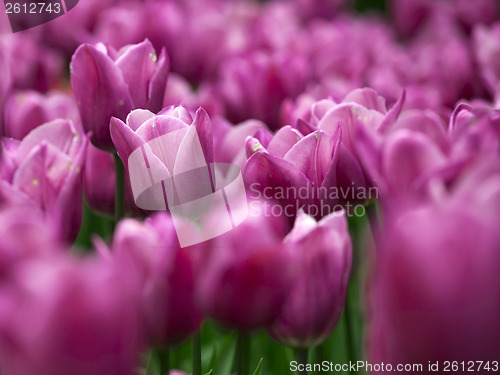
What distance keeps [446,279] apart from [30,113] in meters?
0.57

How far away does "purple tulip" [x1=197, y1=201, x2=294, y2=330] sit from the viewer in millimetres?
414

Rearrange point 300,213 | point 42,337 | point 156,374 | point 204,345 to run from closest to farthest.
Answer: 1. point 42,337
2. point 300,213
3. point 156,374
4. point 204,345

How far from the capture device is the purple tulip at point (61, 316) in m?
0.34

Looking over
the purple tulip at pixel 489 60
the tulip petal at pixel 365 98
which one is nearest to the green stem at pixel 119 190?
the tulip petal at pixel 365 98

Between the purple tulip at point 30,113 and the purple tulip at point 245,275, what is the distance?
0.44 metres

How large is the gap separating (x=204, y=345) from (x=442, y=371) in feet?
1.64

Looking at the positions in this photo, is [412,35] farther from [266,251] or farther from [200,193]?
[266,251]

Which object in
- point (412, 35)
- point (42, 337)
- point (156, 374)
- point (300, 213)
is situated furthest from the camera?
point (412, 35)

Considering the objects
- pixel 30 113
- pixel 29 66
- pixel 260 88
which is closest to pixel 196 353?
pixel 30 113

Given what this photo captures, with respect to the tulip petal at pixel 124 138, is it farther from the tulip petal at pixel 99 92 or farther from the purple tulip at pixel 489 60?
the purple tulip at pixel 489 60

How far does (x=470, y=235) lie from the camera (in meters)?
0.36

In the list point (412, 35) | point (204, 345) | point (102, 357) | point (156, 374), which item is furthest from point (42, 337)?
point (412, 35)

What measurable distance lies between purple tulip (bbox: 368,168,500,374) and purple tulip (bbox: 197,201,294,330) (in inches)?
2.5

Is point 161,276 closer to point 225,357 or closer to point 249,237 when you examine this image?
point 249,237
